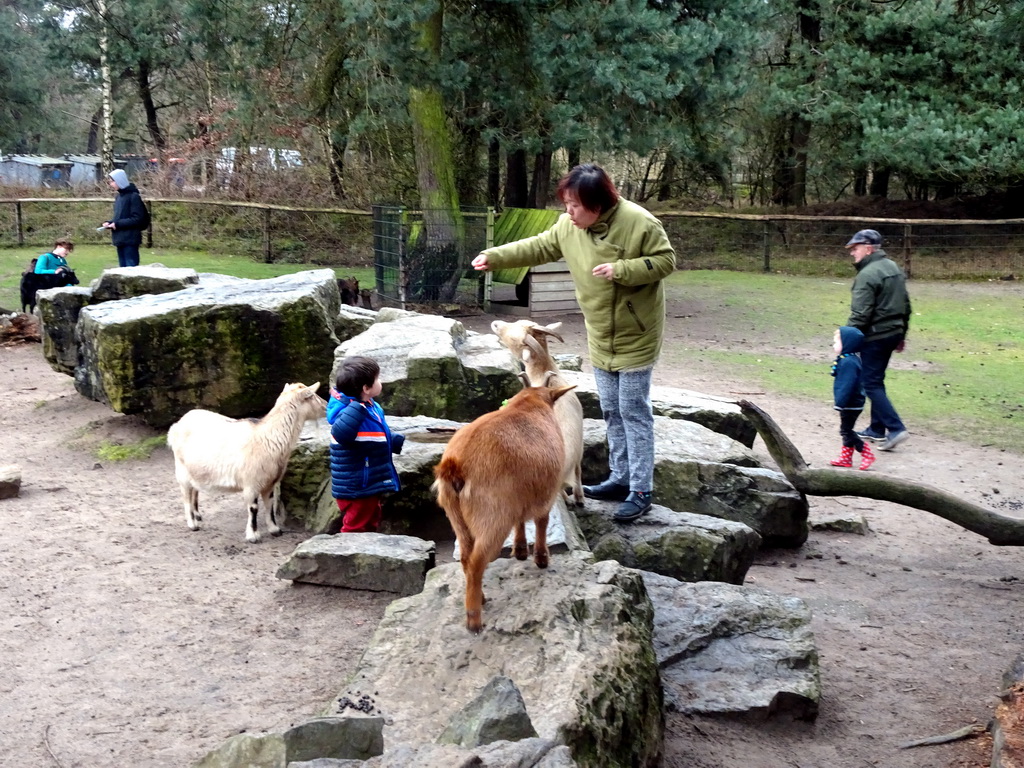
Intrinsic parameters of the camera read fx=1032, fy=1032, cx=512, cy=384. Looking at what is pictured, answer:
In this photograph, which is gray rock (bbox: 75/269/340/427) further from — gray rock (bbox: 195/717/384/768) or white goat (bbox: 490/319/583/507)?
gray rock (bbox: 195/717/384/768)

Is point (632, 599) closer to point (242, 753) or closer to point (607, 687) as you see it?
point (607, 687)

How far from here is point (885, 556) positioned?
6703 millimetres

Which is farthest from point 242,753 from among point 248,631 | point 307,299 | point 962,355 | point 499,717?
point 962,355

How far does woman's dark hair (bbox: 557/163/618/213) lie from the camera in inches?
182

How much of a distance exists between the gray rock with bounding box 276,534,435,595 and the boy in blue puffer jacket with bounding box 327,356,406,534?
1.56 ft

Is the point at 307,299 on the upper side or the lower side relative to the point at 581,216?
lower

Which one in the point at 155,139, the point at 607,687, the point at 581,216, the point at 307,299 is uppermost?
the point at 155,139

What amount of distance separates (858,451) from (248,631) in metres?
5.38

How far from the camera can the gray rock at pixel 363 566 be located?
4.91 meters

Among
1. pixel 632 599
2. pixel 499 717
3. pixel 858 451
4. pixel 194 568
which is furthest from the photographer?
pixel 858 451

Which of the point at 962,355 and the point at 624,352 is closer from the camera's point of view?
the point at 624,352

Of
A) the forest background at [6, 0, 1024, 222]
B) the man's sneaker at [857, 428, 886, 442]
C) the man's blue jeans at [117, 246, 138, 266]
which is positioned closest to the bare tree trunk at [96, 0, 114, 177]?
the forest background at [6, 0, 1024, 222]

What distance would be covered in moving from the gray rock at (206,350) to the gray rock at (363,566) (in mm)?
3480

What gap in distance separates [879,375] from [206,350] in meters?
5.58
